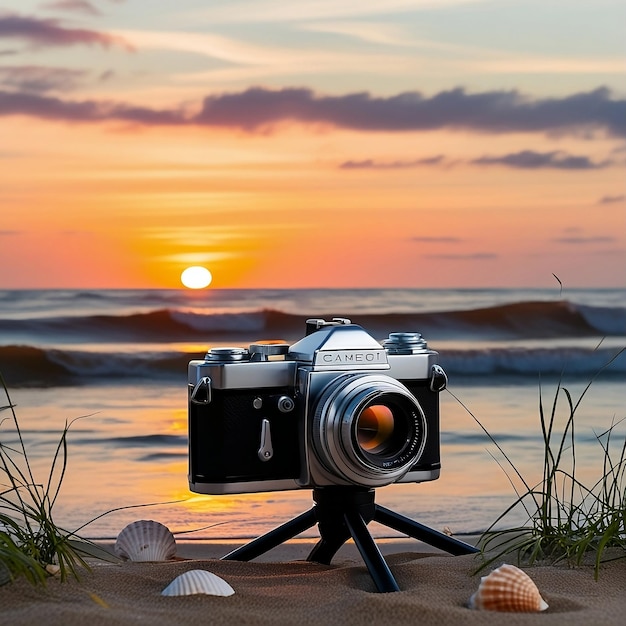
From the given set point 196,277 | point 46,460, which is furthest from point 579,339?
point 46,460

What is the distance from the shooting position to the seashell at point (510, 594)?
70.8 inches

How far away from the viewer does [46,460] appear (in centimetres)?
429

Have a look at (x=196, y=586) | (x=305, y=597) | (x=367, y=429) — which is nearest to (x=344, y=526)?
(x=367, y=429)

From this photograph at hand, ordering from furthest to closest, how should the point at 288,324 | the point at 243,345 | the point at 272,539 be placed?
1. the point at 288,324
2. the point at 243,345
3. the point at 272,539

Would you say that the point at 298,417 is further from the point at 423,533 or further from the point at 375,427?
the point at 423,533

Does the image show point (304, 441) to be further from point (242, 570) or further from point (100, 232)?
point (100, 232)

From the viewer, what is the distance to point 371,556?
81.8 inches

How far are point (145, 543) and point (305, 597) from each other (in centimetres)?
66

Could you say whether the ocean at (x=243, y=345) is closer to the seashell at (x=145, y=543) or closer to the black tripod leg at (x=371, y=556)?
the seashell at (x=145, y=543)

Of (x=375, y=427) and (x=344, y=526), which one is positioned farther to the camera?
(x=344, y=526)

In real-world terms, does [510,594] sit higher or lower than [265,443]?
lower

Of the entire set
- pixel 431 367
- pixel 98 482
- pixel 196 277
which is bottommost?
pixel 98 482

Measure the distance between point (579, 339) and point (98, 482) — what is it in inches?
314

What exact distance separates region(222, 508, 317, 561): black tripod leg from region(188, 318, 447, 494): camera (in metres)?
0.15
